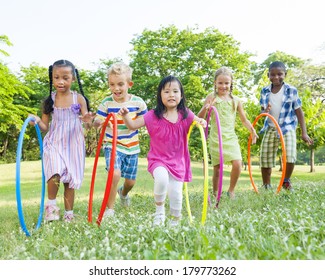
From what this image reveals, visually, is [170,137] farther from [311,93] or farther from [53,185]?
[311,93]

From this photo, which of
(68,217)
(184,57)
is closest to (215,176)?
(68,217)

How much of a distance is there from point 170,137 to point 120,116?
1208mm

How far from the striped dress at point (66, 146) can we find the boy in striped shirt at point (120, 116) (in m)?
0.33

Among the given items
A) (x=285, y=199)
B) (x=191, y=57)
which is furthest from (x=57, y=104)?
(x=191, y=57)

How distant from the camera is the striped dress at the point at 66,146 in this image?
5.41m

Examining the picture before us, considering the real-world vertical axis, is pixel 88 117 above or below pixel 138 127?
above

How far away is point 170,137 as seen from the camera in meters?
4.82

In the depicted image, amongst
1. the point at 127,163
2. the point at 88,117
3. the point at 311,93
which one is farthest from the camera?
the point at 311,93

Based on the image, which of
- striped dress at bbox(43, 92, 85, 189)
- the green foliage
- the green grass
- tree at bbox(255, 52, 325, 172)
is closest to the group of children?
striped dress at bbox(43, 92, 85, 189)

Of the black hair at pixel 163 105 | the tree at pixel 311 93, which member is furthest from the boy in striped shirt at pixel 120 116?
the tree at pixel 311 93

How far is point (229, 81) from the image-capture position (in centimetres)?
663

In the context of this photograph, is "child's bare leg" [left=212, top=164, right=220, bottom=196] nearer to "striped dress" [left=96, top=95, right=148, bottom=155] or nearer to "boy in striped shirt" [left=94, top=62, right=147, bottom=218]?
"boy in striped shirt" [left=94, top=62, right=147, bottom=218]

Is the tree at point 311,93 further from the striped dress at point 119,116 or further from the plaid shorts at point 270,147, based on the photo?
the striped dress at point 119,116

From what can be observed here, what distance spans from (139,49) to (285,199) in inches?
914
